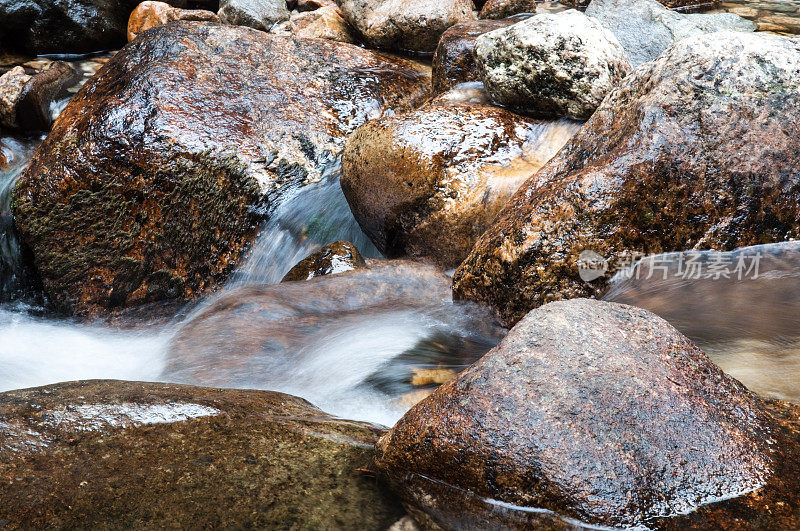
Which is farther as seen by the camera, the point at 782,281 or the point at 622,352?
the point at 782,281

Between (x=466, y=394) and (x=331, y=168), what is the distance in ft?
12.3

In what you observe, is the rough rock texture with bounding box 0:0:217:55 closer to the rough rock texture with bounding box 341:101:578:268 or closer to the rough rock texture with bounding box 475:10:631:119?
the rough rock texture with bounding box 341:101:578:268

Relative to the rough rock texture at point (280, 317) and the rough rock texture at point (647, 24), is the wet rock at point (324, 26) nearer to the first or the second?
the rough rock texture at point (647, 24)

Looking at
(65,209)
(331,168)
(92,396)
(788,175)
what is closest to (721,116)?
(788,175)

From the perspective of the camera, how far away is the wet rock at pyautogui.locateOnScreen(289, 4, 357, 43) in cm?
959

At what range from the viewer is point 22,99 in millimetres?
7184

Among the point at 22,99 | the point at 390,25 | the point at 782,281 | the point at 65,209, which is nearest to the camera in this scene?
the point at 782,281

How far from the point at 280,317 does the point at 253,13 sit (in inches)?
318

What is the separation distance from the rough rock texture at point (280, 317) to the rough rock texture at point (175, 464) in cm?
97

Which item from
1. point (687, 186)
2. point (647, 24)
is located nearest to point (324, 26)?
point (647, 24)

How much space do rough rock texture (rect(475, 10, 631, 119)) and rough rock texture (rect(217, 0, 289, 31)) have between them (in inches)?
255

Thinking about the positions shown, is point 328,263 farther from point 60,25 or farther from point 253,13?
point 60,25

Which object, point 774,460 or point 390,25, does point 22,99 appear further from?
point 774,460

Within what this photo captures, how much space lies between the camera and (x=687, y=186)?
145 inches
